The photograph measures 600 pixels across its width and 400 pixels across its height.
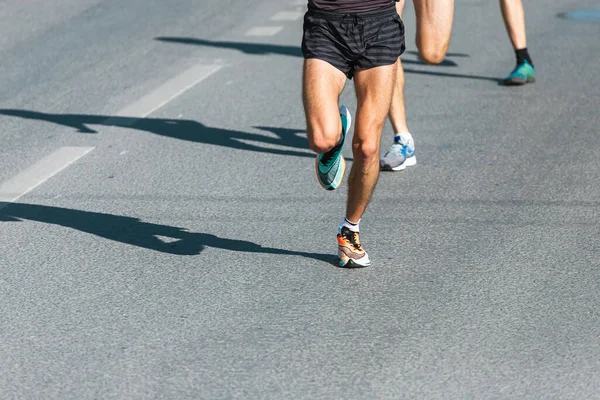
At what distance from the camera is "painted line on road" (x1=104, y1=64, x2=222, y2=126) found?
9.48 meters

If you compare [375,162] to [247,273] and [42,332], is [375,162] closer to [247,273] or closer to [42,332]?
[247,273]

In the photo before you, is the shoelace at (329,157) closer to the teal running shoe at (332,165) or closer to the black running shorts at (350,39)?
the teal running shoe at (332,165)

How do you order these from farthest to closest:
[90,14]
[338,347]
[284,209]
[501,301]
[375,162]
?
1. [90,14]
2. [284,209]
3. [375,162]
4. [501,301]
5. [338,347]

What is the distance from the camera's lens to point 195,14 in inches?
533

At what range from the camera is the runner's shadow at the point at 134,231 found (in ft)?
21.3

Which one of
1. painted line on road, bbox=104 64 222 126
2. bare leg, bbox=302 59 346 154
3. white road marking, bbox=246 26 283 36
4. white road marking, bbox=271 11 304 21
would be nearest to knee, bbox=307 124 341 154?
bare leg, bbox=302 59 346 154

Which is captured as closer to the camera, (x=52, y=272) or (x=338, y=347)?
(x=338, y=347)

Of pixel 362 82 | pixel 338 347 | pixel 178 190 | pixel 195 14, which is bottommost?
pixel 195 14

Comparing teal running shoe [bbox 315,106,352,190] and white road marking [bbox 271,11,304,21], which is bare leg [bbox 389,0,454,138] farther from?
white road marking [bbox 271,11,304,21]

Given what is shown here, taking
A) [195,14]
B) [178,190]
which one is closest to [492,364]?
[178,190]

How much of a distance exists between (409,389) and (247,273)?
5.32 ft

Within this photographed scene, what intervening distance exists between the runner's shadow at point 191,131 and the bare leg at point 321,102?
252 cm

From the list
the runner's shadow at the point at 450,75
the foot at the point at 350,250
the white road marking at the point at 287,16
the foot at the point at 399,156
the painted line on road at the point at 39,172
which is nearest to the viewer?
the foot at the point at 350,250

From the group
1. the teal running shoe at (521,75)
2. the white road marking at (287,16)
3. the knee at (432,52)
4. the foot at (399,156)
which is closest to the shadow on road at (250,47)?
the teal running shoe at (521,75)
